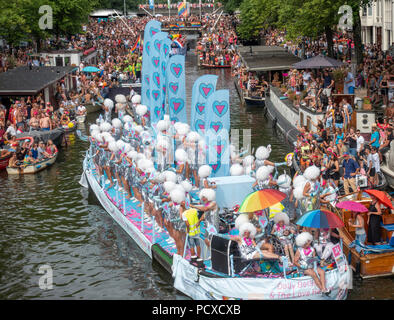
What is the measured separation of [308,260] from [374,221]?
9.34 ft

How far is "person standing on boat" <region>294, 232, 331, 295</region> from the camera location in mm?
12453

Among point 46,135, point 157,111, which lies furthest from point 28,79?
point 157,111

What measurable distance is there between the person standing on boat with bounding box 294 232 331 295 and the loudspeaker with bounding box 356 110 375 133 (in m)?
13.0

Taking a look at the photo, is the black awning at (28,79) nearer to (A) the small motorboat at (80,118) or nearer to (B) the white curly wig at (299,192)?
(A) the small motorboat at (80,118)

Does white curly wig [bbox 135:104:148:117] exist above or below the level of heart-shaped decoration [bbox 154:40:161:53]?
below

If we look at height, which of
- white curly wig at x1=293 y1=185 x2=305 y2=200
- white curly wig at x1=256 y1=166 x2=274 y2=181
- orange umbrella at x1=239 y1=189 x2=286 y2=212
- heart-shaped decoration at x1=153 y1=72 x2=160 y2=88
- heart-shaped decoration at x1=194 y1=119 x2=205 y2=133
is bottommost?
white curly wig at x1=293 y1=185 x2=305 y2=200

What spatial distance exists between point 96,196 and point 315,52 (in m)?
30.7

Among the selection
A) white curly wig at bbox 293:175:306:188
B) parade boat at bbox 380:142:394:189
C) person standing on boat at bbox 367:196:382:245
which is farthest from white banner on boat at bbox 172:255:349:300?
parade boat at bbox 380:142:394:189

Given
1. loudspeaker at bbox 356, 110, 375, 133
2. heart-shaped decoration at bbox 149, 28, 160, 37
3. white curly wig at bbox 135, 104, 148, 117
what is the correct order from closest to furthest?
loudspeaker at bbox 356, 110, 375, 133, white curly wig at bbox 135, 104, 148, 117, heart-shaped decoration at bbox 149, 28, 160, 37

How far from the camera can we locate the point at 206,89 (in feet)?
70.0

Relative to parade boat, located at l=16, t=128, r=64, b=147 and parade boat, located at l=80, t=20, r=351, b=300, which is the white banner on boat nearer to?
parade boat, located at l=80, t=20, r=351, b=300

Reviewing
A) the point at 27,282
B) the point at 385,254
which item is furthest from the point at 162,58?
the point at 385,254
